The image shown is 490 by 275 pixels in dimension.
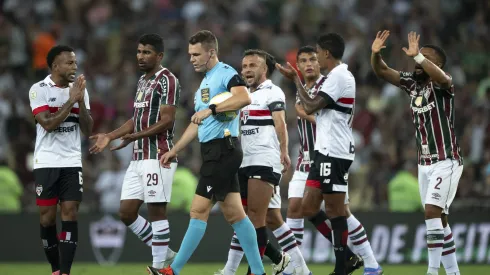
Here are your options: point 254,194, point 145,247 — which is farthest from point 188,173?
point 254,194

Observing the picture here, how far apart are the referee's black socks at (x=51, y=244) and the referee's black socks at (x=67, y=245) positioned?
344 mm

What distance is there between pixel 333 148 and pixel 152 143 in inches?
91.4

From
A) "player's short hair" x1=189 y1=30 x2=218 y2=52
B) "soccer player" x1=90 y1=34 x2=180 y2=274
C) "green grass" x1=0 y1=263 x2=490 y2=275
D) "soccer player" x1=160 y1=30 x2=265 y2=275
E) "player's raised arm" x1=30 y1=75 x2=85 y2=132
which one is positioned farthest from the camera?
"green grass" x1=0 y1=263 x2=490 y2=275

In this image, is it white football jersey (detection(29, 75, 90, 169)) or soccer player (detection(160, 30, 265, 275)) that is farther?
white football jersey (detection(29, 75, 90, 169))

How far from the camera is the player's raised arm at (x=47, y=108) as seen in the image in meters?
11.8

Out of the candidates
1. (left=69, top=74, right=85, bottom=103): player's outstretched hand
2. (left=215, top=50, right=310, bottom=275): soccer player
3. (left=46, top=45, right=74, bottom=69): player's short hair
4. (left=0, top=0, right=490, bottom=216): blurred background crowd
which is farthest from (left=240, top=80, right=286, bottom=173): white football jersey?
(left=0, top=0, right=490, bottom=216): blurred background crowd

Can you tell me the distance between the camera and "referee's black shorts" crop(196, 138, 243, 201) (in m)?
11.0

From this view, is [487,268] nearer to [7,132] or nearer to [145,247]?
[145,247]

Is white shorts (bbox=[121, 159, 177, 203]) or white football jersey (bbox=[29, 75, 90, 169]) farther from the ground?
white football jersey (bbox=[29, 75, 90, 169])

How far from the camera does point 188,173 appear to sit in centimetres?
1869

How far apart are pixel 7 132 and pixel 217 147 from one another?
11009 millimetres

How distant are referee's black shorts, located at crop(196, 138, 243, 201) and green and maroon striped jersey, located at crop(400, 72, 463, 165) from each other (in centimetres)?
241

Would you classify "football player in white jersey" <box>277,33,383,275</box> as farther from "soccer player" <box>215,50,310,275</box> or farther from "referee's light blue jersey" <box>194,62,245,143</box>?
"referee's light blue jersey" <box>194,62,245,143</box>

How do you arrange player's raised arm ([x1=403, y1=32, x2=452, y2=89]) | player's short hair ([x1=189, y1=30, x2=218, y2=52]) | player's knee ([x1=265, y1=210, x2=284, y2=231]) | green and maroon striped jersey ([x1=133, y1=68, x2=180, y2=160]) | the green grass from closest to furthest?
player's short hair ([x1=189, y1=30, x2=218, y2=52]) < player's raised arm ([x1=403, y1=32, x2=452, y2=89]) < green and maroon striped jersey ([x1=133, y1=68, x2=180, y2=160]) < player's knee ([x1=265, y1=210, x2=284, y2=231]) < the green grass
